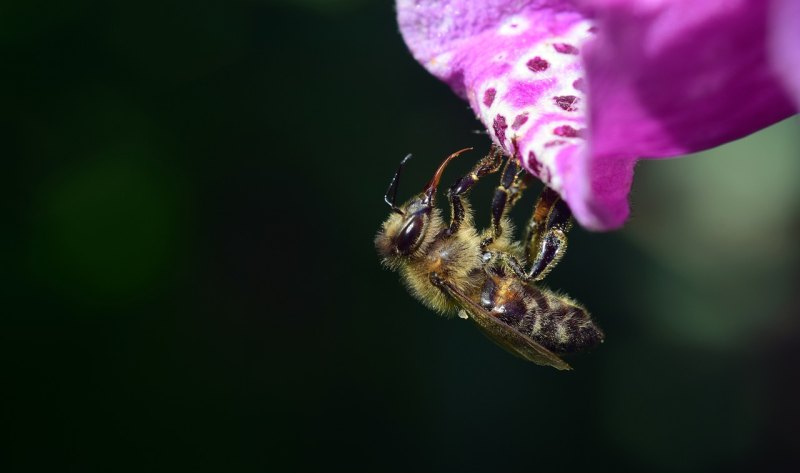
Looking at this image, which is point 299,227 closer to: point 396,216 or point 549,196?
point 396,216

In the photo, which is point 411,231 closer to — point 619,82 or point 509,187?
point 509,187

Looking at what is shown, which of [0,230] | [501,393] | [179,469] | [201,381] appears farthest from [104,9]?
[501,393]

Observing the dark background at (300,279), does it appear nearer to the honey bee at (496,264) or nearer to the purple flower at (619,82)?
the honey bee at (496,264)

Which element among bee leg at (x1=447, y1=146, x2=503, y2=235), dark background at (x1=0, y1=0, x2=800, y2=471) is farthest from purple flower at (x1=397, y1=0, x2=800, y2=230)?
dark background at (x1=0, y1=0, x2=800, y2=471)

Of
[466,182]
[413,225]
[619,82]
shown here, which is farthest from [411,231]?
[619,82]

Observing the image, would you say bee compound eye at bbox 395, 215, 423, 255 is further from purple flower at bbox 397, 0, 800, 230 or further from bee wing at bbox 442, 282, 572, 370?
purple flower at bbox 397, 0, 800, 230

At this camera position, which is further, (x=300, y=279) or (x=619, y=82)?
(x=300, y=279)

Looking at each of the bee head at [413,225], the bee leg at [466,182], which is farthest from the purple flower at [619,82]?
the bee head at [413,225]
